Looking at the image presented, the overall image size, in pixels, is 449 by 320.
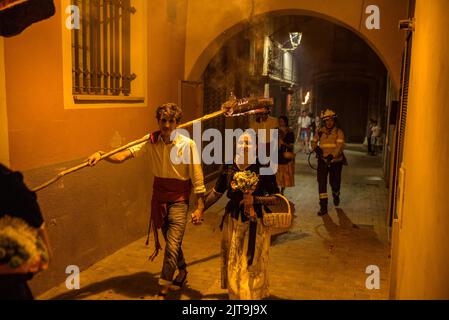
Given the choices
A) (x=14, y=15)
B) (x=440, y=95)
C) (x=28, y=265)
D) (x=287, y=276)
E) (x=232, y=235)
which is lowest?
(x=287, y=276)

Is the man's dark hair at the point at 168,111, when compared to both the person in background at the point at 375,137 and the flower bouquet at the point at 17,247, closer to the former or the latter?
the flower bouquet at the point at 17,247

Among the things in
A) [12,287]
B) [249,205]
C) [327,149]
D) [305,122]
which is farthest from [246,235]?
[305,122]

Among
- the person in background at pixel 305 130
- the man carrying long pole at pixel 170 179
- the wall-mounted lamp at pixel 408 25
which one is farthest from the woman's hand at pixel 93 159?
the person in background at pixel 305 130

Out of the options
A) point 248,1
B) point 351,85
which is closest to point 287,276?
point 248,1

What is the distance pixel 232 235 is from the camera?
193 inches

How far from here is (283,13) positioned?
29.3 ft

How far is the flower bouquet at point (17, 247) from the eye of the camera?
2.88 m

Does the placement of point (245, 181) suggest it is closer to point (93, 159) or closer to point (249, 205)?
point (249, 205)

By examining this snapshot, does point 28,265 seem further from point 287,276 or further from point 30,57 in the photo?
point 287,276

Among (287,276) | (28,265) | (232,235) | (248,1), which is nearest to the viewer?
(28,265)

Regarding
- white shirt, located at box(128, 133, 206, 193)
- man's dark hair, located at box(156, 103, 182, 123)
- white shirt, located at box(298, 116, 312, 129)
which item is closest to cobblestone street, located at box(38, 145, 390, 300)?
white shirt, located at box(128, 133, 206, 193)

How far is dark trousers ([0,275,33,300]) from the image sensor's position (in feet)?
9.63

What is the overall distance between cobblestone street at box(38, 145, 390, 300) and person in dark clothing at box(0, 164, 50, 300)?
2487 millimetres

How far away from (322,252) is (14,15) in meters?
5.15
